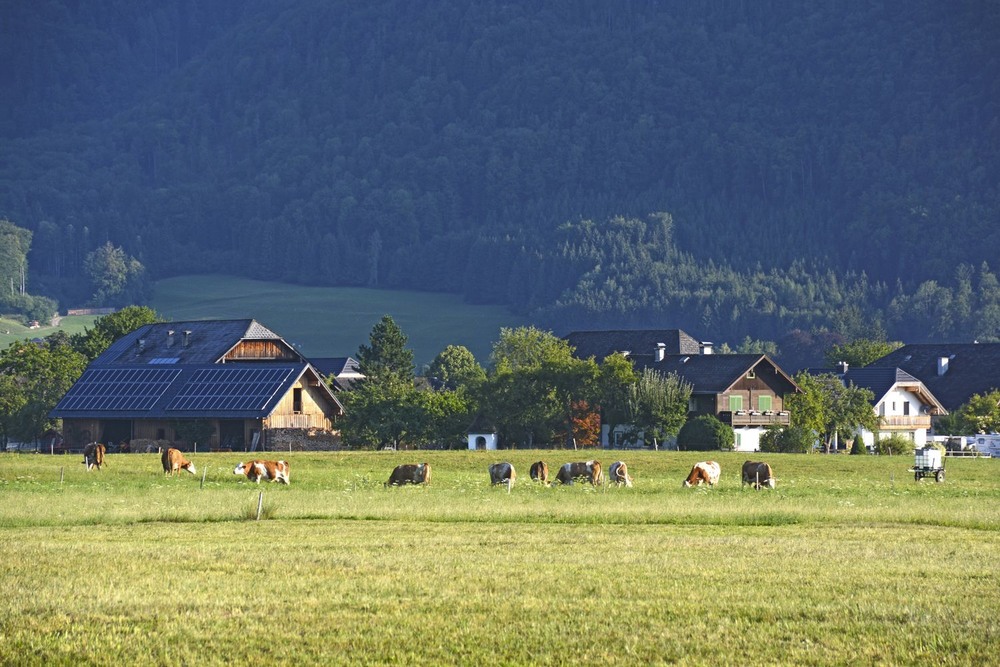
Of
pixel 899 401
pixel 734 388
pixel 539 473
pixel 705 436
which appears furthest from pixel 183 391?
pixel 899 401

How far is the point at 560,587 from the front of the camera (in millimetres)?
25250

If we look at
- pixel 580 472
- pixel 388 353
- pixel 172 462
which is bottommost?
pixel 580 472

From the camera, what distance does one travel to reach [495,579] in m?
26.1

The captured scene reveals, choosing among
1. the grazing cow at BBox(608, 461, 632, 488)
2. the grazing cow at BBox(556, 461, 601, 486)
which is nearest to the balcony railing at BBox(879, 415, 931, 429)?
the grazing cow at BBox(608, 461, 632, 488)

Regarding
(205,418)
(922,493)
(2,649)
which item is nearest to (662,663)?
(2,649)

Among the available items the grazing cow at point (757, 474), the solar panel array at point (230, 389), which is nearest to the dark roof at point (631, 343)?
the solar panel array at point (230, 389)

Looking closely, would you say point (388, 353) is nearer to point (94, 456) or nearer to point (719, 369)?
point (719, 369)

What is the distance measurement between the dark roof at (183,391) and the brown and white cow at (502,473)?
4217cm

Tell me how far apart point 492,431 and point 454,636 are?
3111 inches

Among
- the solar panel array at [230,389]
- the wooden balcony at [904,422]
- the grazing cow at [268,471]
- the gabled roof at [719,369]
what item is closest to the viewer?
the grazing cow at [268,471]

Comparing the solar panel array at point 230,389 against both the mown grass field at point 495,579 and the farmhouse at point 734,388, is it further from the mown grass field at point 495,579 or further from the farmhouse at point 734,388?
the mown grass field at point 495,579

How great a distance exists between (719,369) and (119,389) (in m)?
40.5

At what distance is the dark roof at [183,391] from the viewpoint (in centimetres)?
9744

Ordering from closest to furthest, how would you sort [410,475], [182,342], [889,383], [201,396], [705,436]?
[410,475] < [705,436] < [201,396] < [182,342] < [889,383]
